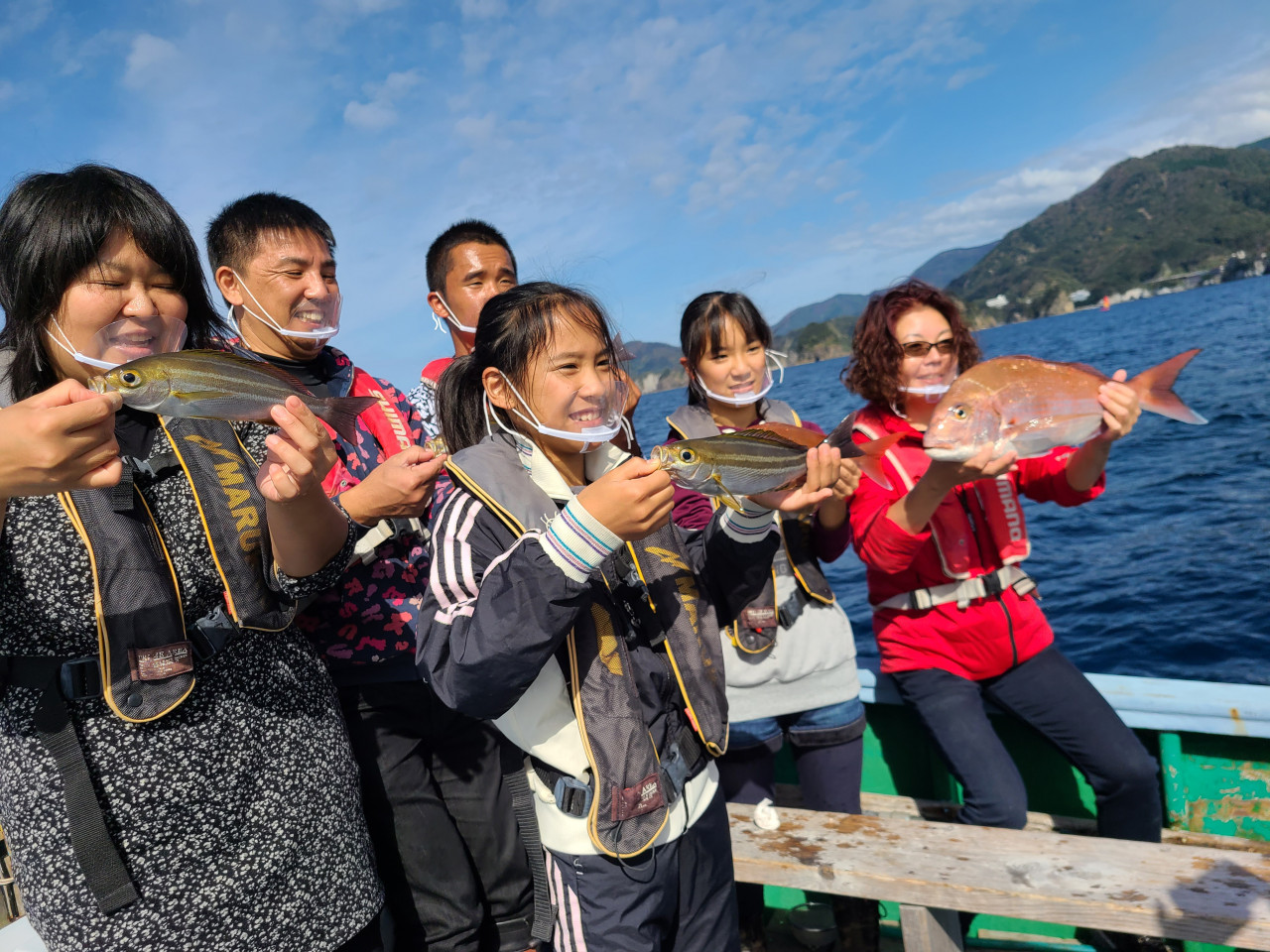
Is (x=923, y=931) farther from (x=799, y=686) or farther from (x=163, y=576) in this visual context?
(x=163, y=576)

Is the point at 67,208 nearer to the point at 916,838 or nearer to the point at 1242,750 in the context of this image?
the point at 916,838

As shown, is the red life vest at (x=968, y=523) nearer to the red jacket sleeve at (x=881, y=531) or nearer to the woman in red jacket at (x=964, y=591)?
the woman in red jacket at (x=964, y=591)

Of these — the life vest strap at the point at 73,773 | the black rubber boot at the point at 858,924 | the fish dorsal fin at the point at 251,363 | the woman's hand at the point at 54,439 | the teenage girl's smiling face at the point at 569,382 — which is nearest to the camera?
the woman's hand at the point at 54,439

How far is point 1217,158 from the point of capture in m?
159

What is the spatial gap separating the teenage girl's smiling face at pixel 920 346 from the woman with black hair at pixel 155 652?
9.95 feet

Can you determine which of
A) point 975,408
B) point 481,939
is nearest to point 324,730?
point 481,939

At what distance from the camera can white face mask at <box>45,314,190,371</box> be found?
6.01 feet

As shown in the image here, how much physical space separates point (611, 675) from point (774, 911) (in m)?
3.00

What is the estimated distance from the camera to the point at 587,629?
218 centimetres

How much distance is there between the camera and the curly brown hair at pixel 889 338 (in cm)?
390

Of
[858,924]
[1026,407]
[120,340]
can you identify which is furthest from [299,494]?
[858,924]

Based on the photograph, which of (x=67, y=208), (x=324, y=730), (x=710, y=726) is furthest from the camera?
(x=710, y=726)

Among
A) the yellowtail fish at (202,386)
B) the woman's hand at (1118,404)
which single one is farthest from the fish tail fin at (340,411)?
the woman's hand at (1118,404)

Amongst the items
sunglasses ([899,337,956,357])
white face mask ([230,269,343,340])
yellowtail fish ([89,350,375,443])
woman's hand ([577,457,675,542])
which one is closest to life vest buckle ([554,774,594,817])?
woman's hand ([577,457,675,542])
